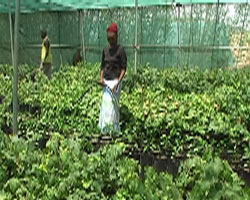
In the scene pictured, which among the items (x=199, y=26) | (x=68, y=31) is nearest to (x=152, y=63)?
(x=199, y=26)

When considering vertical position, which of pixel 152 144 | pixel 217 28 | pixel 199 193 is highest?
pixel 217 28

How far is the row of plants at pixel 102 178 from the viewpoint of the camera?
7.22 feet

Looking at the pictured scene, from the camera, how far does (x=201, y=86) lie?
8.04 m

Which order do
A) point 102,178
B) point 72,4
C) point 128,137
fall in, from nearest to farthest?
point 102,178
point 128,137
point 72,4

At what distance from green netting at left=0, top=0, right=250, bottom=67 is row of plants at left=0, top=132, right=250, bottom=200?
7.82 m

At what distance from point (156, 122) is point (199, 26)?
6.40 m

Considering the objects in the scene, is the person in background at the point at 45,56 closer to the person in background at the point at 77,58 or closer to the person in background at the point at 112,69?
the person in background at the point at 77,58

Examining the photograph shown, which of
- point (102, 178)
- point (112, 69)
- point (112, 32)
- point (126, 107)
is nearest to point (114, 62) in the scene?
point (112, 69)

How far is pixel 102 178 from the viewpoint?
251cm

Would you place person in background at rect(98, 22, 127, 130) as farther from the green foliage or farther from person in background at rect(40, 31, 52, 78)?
person in background at rect(40, 31, 52, 78)

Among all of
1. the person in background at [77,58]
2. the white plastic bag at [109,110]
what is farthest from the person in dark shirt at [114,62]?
the person in background at [77,58]

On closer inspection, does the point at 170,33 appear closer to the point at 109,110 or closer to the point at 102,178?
the point at 109,110

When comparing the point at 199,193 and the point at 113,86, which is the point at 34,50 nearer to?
the point at 113,86

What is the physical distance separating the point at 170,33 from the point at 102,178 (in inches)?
361
